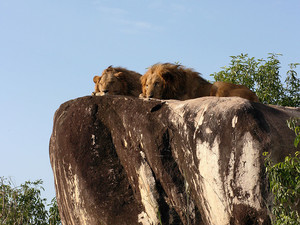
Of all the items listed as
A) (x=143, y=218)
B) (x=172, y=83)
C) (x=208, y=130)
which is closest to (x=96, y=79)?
(x=172, y=83)

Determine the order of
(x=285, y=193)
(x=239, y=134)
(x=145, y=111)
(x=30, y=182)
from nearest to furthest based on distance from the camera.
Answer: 1. (x=285, y=193)
2. (x=239, y=134)
3. (x=145, y=111)
4. (x=30, y=182)

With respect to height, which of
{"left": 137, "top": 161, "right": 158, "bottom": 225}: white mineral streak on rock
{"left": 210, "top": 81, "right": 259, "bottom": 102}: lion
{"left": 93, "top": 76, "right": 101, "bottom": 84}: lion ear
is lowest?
{"left": 137, "top": 161, "right": 158, "bottom": 225}: white mineral streak on rock

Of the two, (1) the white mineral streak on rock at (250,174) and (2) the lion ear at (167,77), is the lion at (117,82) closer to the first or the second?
(2) the lion ear at (167,77)

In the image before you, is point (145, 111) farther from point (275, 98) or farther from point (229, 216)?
point (275, 98)

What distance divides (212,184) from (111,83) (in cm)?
460

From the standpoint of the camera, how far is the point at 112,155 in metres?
9.58

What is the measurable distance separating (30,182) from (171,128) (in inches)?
324

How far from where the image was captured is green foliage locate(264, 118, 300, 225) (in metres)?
6.78

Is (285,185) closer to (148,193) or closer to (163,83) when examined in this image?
(148,193)

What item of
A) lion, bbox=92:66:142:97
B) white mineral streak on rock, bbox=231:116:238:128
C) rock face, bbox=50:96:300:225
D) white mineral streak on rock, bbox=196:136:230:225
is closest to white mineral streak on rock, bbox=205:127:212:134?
rock face, bbox=50:96:300:225

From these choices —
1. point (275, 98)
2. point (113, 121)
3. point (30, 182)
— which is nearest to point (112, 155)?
point (113, 121)

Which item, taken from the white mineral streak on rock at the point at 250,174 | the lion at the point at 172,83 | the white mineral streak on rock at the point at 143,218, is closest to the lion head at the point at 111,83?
the lion at the point at 172,83

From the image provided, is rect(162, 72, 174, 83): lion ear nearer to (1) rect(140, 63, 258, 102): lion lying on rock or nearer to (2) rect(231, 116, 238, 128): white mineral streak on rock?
(1) rect(140, 63, 258, 102): lion lying on rock

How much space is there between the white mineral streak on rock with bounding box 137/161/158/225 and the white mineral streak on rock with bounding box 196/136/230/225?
115 cm
